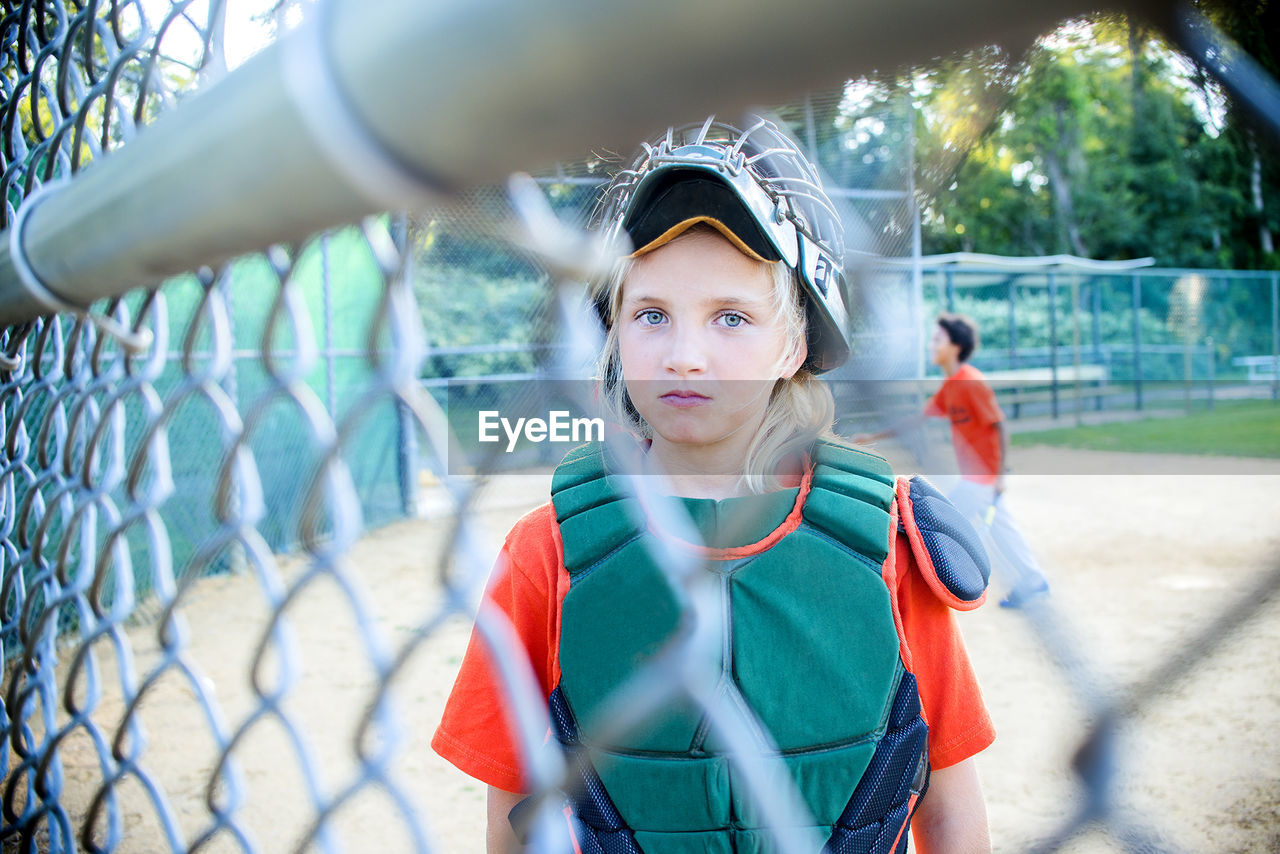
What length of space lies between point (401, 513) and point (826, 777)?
301 inches

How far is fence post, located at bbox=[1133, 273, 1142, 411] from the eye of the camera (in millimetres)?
14895

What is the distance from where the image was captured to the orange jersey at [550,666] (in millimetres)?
1082

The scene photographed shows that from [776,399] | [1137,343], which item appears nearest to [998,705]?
[776,399]

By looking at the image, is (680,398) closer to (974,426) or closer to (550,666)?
(550,666)

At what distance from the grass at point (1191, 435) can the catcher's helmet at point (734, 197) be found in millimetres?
11311

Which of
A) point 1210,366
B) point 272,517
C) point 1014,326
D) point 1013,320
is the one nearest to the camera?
point 272,517

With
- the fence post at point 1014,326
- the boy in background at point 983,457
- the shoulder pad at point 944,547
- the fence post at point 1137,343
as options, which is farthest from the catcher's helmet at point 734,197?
the fence post at point 1137,343

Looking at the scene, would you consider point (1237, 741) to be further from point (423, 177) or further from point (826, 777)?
point (423, 177)

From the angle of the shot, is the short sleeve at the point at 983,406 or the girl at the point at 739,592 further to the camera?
the short sleeve at the point at 983,406

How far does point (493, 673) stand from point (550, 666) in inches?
3.1

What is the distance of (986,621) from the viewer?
15.6 ft

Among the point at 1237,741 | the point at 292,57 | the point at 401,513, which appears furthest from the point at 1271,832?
the point at 401,513

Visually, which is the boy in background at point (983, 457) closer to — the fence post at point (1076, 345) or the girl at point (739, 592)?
the girl at point (739, 592)

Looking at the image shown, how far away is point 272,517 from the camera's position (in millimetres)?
6484
